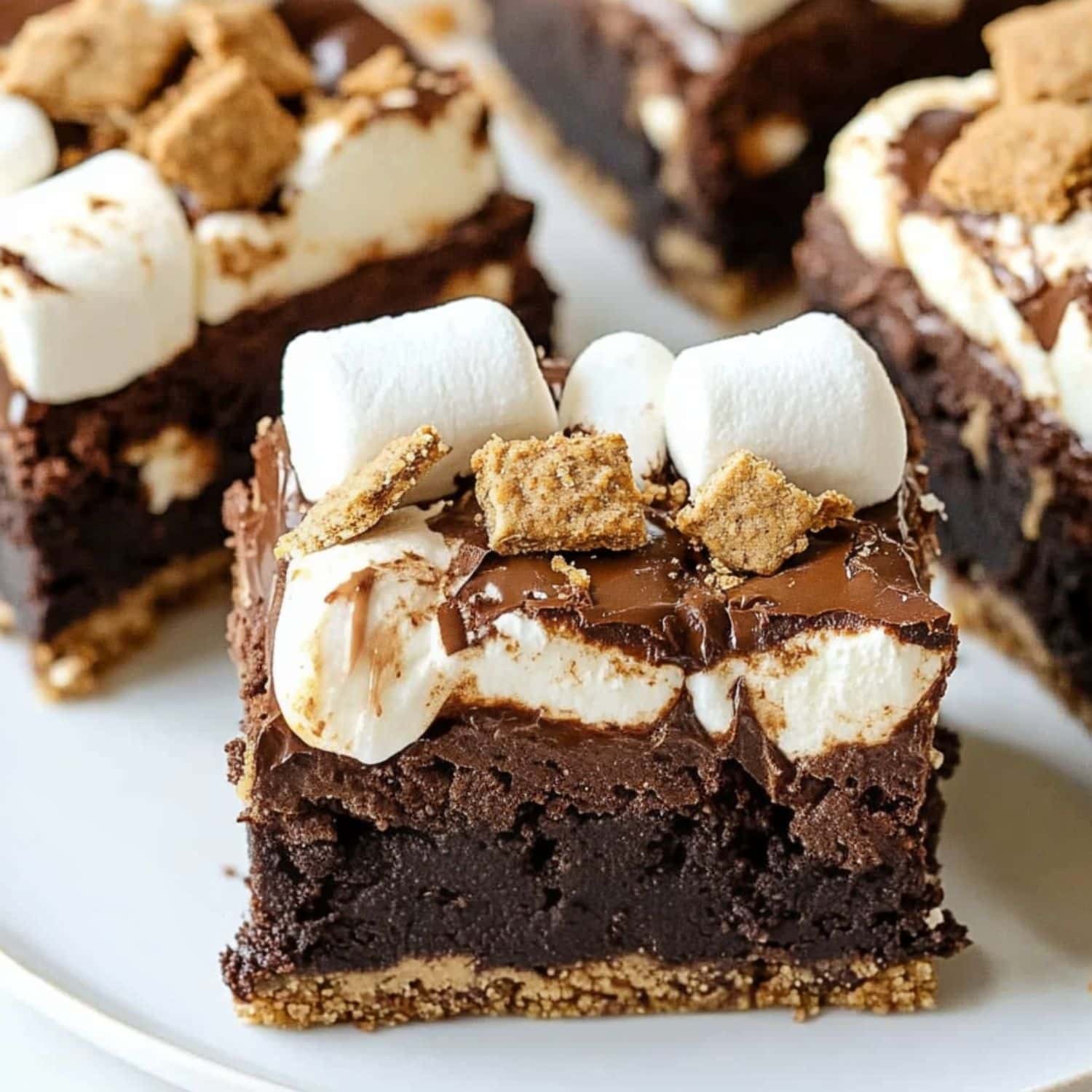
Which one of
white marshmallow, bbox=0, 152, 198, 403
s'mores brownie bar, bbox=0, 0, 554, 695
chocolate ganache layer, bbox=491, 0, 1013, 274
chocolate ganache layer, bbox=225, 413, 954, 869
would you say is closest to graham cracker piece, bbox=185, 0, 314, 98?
s'mores brownie bar, bbox=0, 0, 554, 695

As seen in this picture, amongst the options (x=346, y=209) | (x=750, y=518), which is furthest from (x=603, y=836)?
(x=346, y=209)

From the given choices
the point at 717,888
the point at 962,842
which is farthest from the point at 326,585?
the point at 962,842

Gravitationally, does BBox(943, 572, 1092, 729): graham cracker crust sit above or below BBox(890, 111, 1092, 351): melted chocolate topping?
below

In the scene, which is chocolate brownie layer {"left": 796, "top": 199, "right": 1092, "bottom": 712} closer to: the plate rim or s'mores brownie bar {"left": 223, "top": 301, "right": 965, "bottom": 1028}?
s'mores brownie bar {"left": 223, "top": 301, "right": 965, "bottom": 1028}

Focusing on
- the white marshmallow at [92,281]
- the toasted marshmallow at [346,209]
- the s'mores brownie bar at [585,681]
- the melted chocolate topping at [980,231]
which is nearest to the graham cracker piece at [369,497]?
the s'mores brownie bar at [585,681]

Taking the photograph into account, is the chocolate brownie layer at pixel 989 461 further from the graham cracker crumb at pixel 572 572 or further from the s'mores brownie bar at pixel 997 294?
the graham cracker crumb at pixel 572 572

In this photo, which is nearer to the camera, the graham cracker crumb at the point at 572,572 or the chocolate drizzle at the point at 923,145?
the graham cracker crumb at the point at 572,572

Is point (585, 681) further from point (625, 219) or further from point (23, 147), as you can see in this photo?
point (625, 219)
